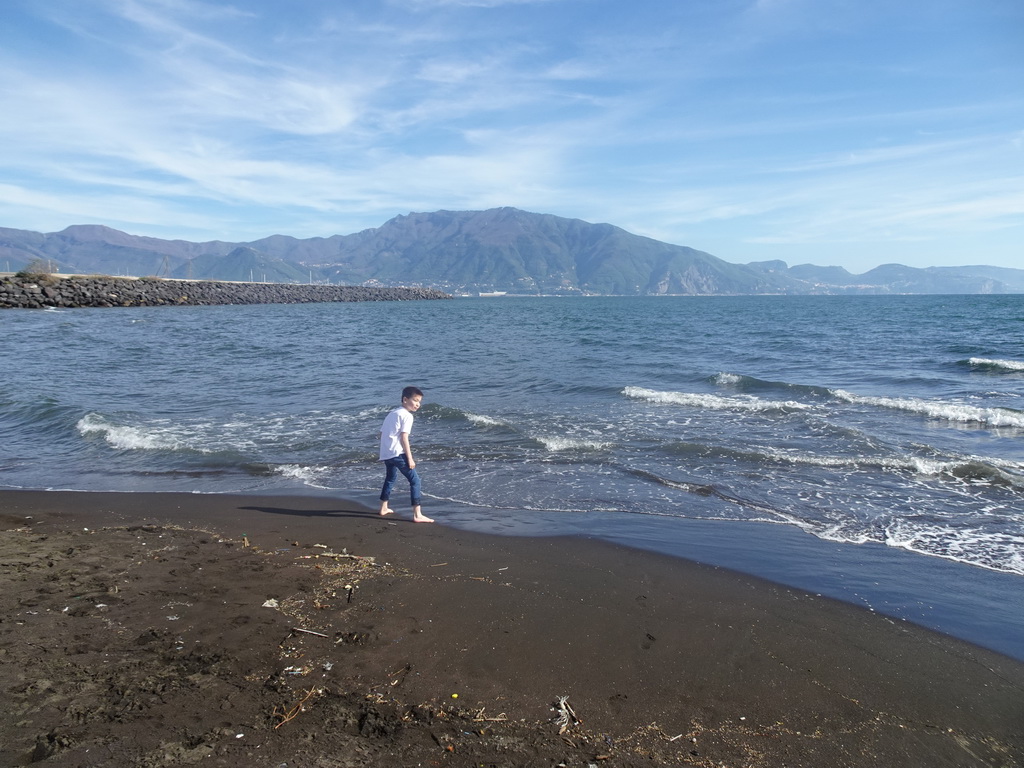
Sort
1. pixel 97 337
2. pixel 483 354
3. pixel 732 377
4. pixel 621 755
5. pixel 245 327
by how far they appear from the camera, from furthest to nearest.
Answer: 1. pixel 245 327
2. pixel 97 337
3. pixel 483 354
4. pixel 732 377
5. pixel 621 755

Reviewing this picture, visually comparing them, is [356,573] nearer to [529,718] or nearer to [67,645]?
[67,645]

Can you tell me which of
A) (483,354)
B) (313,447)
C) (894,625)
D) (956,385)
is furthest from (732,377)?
(894,625)

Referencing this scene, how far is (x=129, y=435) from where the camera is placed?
42.1ft

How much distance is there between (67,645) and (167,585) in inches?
48.6

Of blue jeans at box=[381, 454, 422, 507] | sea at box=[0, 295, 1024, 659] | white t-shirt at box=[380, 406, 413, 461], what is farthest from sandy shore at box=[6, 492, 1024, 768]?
white t-shirt at box=[380, 406, 413, 461]

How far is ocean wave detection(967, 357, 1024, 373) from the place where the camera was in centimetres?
2269

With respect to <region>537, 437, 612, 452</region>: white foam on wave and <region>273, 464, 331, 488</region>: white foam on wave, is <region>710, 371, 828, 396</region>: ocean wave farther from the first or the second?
<region>273, 464, 331, 488</region>: white foam on wave

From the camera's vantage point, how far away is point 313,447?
1230 centimetres

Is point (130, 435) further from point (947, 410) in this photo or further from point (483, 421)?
point (947, 410)

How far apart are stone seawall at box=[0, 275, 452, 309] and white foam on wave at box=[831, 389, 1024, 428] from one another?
6467 cm

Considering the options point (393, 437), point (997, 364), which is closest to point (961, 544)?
point (393, 437)

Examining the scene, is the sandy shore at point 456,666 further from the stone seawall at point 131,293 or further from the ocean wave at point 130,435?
the stone seawall at point 131,293

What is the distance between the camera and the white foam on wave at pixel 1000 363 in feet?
74.7

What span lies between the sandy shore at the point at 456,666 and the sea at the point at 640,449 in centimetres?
105
